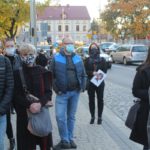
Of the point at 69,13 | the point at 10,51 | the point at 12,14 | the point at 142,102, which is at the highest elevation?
the point at 69,13

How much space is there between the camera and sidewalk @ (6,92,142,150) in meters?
7.11

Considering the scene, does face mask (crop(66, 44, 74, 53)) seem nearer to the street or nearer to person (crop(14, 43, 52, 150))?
the street

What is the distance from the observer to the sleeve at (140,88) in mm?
4797

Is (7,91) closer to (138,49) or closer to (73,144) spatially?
(73,144)

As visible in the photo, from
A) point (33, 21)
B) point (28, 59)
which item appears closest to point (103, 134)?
point (28, 59)

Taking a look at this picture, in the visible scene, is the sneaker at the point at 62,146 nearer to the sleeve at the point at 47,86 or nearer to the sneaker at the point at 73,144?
the sneaker at the point at 73,144

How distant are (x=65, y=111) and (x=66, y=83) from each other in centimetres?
51

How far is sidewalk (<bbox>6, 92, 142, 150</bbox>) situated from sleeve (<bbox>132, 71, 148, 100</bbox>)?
2277 mm

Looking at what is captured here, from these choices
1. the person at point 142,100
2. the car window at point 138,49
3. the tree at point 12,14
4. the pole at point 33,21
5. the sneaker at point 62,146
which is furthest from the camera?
the car window at point 138,49

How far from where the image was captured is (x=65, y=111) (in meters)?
7.19

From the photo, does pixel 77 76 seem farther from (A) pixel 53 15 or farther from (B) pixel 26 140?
(A) pixel 53 15

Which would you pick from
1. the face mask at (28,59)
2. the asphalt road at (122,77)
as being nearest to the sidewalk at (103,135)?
the face mask at (28,59)

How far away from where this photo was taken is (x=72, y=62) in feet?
23.1

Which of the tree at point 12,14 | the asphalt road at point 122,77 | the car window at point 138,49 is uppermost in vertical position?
the tree at point 12,14
